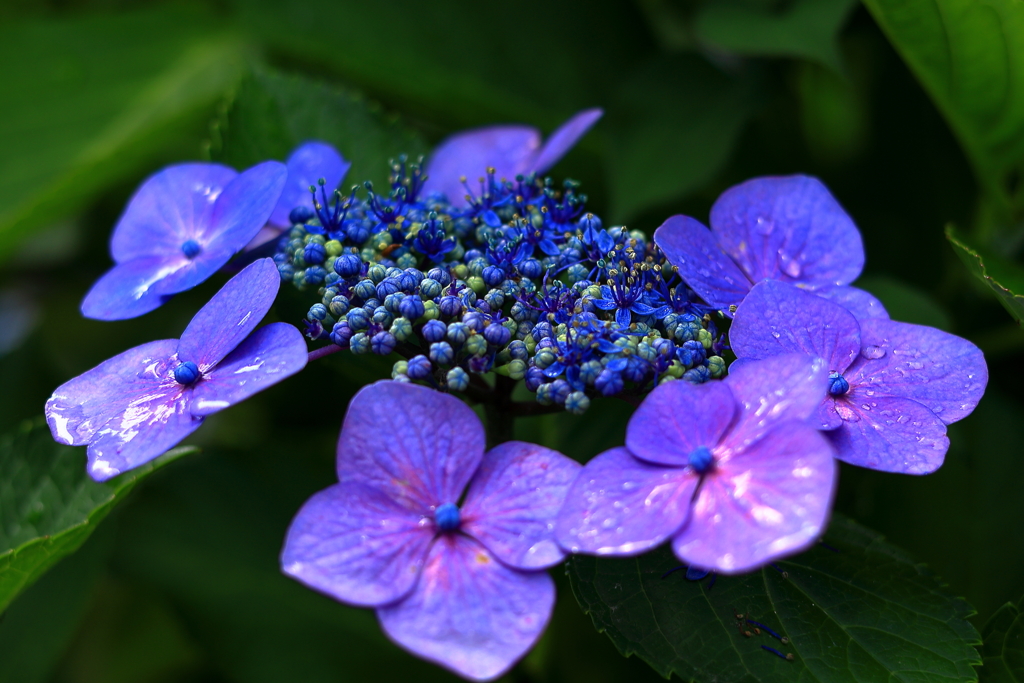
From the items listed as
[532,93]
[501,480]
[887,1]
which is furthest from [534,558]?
[532,93]

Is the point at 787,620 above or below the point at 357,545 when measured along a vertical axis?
below

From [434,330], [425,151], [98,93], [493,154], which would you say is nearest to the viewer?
[434,330]

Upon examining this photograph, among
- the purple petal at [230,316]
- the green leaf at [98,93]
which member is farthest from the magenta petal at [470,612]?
the green leaf at [98,93]

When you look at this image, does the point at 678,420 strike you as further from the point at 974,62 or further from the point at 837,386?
the point at 974,62

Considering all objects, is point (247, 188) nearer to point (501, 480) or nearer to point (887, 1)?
point (501, 480)

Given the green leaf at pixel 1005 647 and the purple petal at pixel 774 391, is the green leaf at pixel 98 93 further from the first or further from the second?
the green leaf at pixel 1005 647

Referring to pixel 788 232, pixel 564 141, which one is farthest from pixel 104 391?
pixel 788 232
